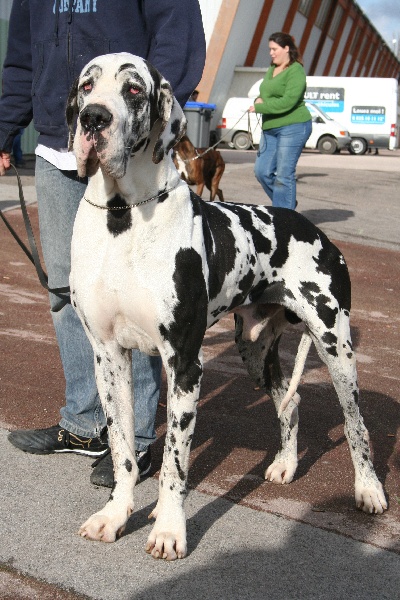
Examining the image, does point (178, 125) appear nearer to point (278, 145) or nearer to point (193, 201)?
point (193, 201)

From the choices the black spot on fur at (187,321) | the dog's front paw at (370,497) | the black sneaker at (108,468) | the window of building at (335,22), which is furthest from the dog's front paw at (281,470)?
the window of building at (335,22)

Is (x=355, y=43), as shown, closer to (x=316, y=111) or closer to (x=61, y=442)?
(x=316, y=111)

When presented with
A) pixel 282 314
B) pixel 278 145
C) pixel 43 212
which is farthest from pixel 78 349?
pixel 278 145

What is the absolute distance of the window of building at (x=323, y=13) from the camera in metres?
49.1

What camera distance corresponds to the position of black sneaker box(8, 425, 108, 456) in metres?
4.38

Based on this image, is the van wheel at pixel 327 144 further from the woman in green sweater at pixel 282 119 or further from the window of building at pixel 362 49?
the window of building at pixel 362 49

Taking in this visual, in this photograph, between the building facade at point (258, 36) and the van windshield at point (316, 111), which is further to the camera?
the building facade at point (258, 36)

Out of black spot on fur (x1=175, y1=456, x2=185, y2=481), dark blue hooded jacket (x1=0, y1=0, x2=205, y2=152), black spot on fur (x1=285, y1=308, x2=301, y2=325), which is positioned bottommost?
black spot on fur (x1=175, y1=456, x2=185, y2=481)

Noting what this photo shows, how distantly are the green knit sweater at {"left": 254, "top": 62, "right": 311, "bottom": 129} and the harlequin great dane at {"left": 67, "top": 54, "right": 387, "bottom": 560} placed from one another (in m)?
6.19

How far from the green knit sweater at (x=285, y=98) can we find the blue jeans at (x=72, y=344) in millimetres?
5976

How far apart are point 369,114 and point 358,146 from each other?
144 cm

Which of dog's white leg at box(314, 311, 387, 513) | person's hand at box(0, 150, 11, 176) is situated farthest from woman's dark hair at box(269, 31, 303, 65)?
dog's white leg at box(314, 311, 387, 513)

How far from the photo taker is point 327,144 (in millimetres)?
33844

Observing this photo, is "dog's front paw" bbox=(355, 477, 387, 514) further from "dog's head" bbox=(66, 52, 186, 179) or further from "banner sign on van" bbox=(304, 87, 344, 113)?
"banner sign on van" bbox=(304, 87, 344, 113)
